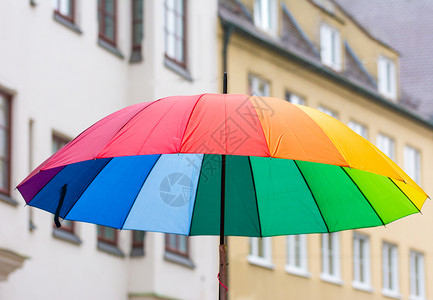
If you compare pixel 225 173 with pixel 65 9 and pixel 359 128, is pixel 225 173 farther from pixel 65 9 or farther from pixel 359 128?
pixel 359 128

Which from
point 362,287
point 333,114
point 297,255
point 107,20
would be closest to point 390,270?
point 362,287

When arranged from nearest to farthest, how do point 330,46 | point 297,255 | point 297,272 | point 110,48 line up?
point 110,48 → point 297,272 → point 297,255 → point 330,46

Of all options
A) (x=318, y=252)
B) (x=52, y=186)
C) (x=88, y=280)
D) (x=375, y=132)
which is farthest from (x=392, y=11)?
(x=52, y=186)

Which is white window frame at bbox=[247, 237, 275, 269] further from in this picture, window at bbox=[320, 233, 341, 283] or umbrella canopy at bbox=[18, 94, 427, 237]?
umbrella canopy at bbox=[18, 94, 427, 237]

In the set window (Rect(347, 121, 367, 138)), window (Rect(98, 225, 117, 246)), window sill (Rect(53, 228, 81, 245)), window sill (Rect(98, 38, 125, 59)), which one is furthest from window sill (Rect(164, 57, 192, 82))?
window (Rect(347, 121, 367, 138))

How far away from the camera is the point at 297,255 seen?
28.9m

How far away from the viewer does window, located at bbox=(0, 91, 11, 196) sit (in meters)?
17.4

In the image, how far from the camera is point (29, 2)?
18141mm

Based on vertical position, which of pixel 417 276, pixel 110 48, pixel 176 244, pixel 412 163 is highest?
pixel 110 48

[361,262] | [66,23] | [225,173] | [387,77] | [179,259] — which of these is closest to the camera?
[225,173]

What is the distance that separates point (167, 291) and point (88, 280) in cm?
230

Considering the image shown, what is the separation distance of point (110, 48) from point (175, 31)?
255 cm

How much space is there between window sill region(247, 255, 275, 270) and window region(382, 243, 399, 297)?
6390 millimetres

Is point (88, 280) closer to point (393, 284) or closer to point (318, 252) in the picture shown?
point (318, 252)
